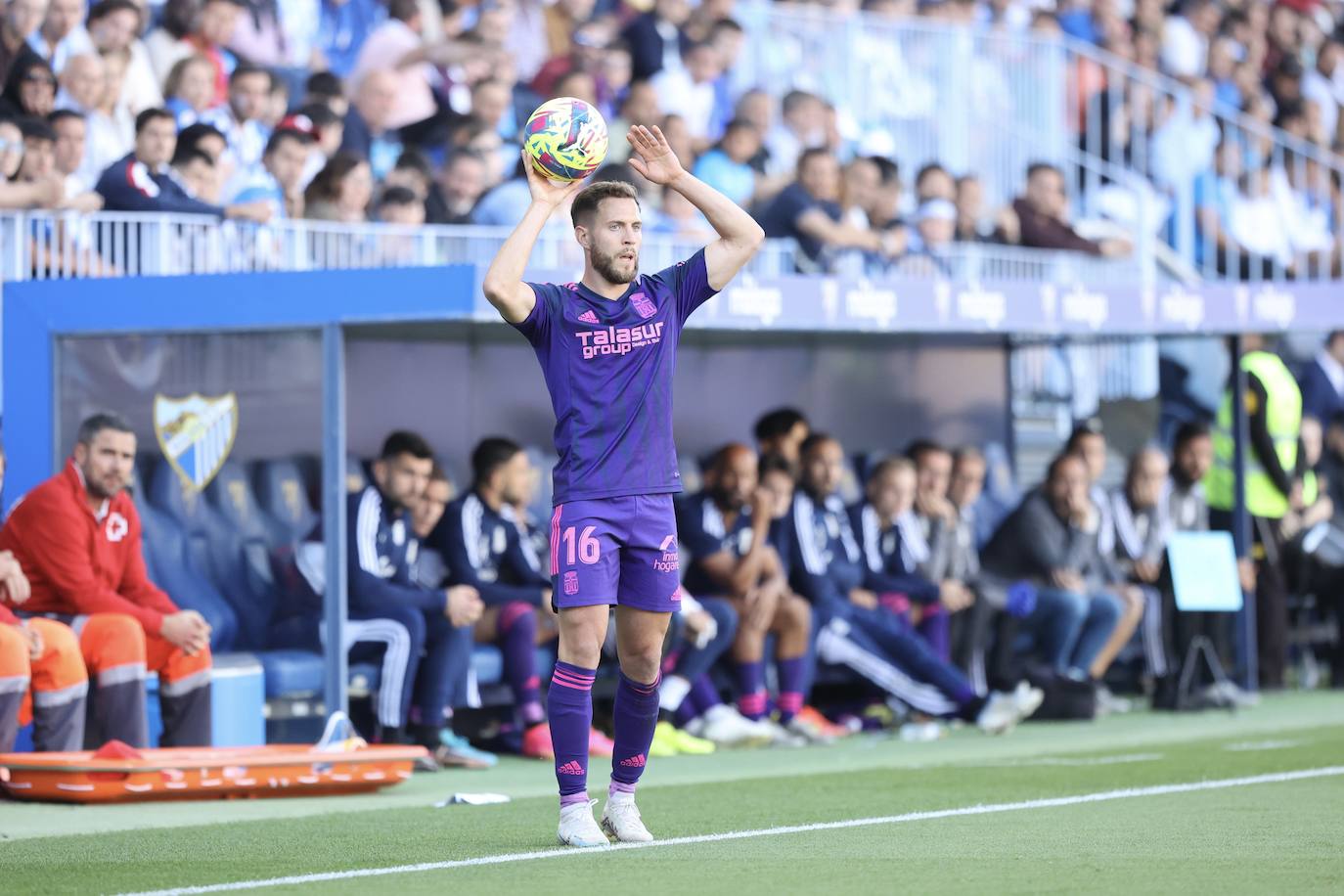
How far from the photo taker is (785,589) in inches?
476

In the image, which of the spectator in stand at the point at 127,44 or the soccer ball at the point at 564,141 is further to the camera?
the spectator in stand at the point at 127,44

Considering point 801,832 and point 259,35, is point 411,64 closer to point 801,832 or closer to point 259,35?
point 259,35

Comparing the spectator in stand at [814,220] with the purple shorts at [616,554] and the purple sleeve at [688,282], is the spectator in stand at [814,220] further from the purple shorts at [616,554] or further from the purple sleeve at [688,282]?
the purple shorts at [616,554]

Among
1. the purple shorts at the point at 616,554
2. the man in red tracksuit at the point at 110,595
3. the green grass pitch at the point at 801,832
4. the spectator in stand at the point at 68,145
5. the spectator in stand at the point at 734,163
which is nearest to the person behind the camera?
the green grass pitch at the point at 801,832

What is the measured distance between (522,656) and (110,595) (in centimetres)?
221

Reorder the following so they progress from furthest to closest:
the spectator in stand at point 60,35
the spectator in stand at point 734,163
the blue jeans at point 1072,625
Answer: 1. the spectator in stand at point 734,163
2. the blue jeans at point 1072,625
3. the spectator in stand at point 60,35

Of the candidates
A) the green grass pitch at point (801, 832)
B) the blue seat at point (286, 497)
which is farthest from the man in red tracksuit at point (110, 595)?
the blue seat at point (286, 497)

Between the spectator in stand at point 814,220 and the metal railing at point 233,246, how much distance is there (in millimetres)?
1075

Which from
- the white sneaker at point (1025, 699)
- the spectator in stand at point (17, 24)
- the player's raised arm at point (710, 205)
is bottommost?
the white sneaker at point (1025, 699)

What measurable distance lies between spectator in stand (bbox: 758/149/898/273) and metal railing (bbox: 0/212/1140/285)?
1075mm

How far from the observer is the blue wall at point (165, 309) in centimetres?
1023

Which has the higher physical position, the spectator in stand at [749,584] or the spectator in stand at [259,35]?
the spectator in stand at [259,35]

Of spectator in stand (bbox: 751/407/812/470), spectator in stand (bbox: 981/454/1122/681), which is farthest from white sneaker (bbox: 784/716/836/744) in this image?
spectator in stand (bbox: 981/454/1122/681)

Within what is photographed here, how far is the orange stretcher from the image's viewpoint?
8.75 metres
